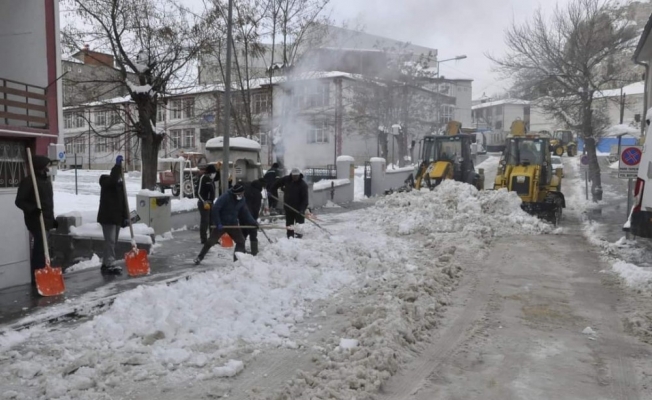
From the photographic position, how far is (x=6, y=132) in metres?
8.10

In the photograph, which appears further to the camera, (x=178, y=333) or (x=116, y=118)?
(x=116, y=118)

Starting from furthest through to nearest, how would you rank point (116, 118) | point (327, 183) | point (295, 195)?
1. point (327, 183)
2. point (116, 118)
3. point (295, 195)

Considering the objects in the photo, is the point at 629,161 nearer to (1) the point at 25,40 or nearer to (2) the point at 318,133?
(1) the point at 25,40

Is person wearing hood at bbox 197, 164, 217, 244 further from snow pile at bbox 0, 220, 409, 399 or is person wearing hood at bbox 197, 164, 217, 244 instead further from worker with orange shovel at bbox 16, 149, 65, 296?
worker with orange shovel at bbox 16, 149, 65, 296

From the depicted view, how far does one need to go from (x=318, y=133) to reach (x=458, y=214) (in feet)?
45.1

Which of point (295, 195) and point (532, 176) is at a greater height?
point (532, 176)

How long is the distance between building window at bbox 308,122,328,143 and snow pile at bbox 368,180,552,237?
873cm

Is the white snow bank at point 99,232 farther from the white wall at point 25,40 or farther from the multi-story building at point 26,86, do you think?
the white wall at point 25,40

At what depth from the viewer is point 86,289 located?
7.93 metres

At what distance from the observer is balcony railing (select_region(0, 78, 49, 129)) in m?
8.60

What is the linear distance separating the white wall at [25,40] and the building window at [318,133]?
16.6 meters

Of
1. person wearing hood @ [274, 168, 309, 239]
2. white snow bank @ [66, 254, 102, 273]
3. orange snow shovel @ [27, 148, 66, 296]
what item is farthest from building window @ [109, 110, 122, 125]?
orange snow shovel @ [27, 148, 66, 296]

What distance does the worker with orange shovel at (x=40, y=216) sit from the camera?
295 inches

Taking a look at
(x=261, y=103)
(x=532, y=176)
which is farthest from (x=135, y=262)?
(x=261, y=103)
